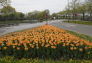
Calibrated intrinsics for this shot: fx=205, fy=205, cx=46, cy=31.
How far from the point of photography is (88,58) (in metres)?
6.57

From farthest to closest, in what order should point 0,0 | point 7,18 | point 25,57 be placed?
1. point 7,18
2. point 0,0
3. point 25,57

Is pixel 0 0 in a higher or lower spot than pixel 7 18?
higher

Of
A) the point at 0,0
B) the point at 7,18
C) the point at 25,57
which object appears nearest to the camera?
the point at 25,57

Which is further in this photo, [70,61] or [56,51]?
[56,51]

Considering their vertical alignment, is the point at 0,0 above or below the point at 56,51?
above

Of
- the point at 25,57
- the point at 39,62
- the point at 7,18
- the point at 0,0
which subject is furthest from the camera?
the point at 7,18

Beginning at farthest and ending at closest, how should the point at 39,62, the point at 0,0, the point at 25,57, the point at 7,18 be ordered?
the point at 7,18 → the point at 0,0 → the point at 25,57 → the point at 39,62

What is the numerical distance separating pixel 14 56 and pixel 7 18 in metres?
57.4

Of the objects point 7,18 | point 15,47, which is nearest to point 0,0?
point 7,18

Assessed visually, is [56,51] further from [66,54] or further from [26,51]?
[26,51]

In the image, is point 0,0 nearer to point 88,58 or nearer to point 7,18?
point 7,18

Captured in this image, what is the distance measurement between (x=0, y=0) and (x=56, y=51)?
3587cm

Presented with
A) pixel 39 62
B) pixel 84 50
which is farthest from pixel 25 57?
pixel 84 50

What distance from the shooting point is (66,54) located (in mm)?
6613
